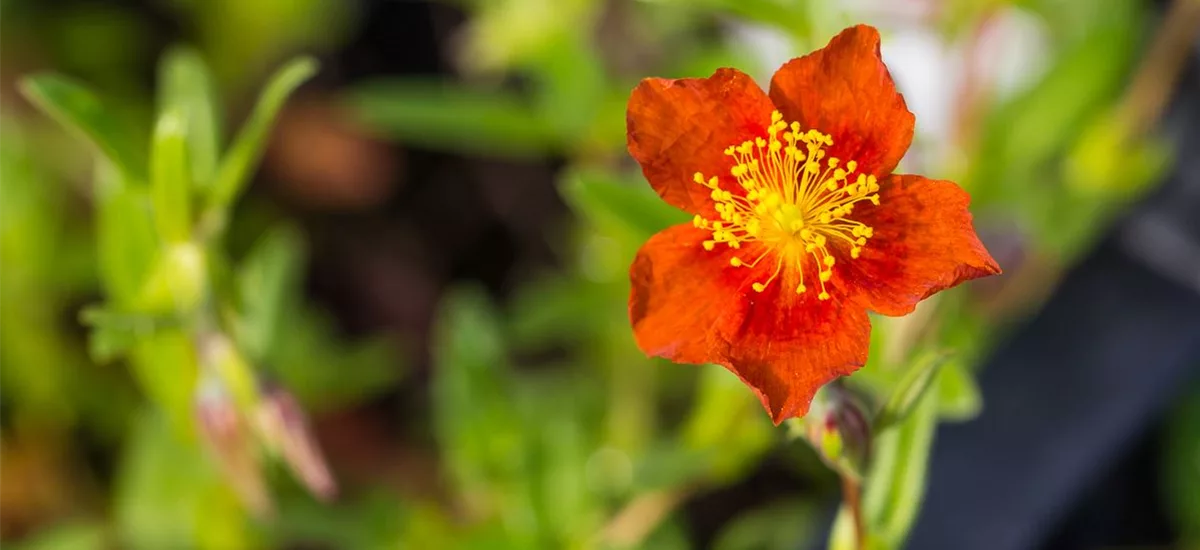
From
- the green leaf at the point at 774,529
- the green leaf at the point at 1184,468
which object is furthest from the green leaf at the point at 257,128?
the green leaf at the point at 1184,468

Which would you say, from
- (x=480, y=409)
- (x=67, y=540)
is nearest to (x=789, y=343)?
(x=480, y=409)

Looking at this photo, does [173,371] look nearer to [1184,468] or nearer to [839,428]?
[839,428]

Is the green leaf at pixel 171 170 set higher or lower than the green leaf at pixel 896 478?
higher

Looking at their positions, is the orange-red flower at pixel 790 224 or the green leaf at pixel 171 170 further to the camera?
the green leaf at pixel 171 170

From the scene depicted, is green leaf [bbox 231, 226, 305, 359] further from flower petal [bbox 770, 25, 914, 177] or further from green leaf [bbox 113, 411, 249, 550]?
flower petal [bbox 770, 25, 914, 177]

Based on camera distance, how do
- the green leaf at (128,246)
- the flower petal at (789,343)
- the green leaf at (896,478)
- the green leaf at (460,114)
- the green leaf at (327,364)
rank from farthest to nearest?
the green leaf at (327,364) → the green leaf at (460,114) → the green leaf at (128,246) → the green leaf at (896,478) → the flower petal at (789,343)

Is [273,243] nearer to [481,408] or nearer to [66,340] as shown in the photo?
[481,408]

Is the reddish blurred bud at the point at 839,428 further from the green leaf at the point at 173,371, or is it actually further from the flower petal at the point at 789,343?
the green leaf at the point at 173,371
